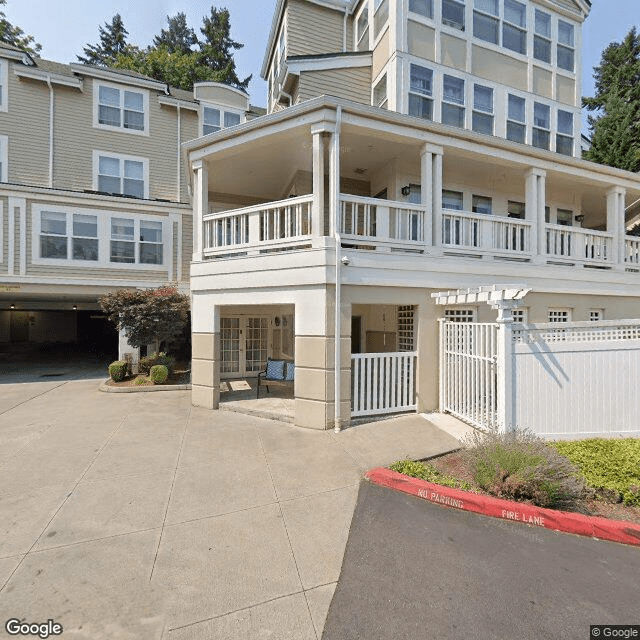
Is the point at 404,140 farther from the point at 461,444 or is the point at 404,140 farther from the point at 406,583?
the point at 406,583

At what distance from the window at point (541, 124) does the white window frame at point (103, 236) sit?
519 inches

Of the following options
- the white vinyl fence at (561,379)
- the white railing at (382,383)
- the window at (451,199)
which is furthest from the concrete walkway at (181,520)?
the window at (451,199)

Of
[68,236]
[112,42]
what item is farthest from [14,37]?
[68,236]

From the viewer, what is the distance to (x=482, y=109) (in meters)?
10.2

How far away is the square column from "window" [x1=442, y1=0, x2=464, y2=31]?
10.5 m

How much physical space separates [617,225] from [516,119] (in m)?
4.35

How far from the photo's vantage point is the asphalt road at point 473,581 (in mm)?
2482

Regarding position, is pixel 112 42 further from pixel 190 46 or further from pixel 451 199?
pixel 451 199

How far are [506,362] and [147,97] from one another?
17212 millimetres

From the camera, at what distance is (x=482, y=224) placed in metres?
8.20

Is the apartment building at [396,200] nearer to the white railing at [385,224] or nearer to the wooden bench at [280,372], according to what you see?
the white railing at [385,224]

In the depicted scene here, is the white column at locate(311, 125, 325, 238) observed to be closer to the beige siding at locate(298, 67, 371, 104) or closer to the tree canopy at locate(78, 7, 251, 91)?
the beige siding at locate(298, 67, 371, 104)

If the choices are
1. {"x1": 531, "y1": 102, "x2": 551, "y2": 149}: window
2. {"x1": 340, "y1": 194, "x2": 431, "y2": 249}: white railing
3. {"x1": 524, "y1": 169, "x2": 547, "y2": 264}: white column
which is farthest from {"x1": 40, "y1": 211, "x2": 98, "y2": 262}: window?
{"x1": 531, "y1": 102, "x2": 551, "y2": 149}: window

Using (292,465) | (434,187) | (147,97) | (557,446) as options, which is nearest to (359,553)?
(292,465)
